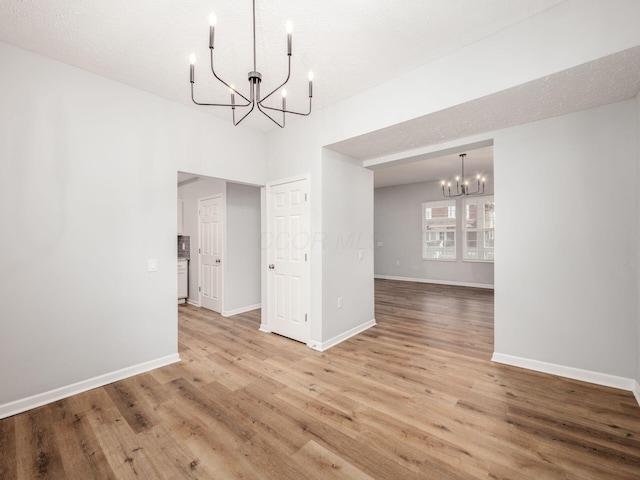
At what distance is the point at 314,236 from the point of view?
3578mm

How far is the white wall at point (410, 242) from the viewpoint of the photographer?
7684 millimetres

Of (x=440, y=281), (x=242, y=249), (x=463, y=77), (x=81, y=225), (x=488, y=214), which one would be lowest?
(x=440, y=281)

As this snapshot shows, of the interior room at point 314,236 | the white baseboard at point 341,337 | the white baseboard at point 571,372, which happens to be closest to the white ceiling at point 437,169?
the interior room at point 314,236

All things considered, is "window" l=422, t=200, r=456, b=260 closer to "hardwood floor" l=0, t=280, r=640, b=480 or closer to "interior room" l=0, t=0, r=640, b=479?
"interior room" l=0, t=0, r=640, b=479

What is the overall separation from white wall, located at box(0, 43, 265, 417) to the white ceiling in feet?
13.2

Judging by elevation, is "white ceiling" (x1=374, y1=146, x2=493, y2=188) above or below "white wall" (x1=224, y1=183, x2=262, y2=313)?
above

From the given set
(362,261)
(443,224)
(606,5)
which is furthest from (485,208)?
(606,5)

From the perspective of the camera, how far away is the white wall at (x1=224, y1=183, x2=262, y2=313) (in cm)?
502

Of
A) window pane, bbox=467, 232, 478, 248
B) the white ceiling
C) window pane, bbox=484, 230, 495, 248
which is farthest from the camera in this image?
window pane, bbox=467, 232, 478, 248

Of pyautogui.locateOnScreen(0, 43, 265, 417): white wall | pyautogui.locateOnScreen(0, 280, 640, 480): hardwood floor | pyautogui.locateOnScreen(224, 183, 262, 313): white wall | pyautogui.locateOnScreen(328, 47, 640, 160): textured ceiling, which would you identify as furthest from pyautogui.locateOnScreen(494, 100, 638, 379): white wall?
pyautogui.locateOnScreen(224, 183, 262, 313): white wall

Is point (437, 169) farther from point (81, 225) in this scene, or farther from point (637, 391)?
point (81, 225)

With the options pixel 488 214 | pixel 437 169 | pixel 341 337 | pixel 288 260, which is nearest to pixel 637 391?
pixel 341 337

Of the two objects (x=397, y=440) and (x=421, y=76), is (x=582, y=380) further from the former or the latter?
(x=421, y=76)

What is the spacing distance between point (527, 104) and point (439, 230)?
19.6 ft
